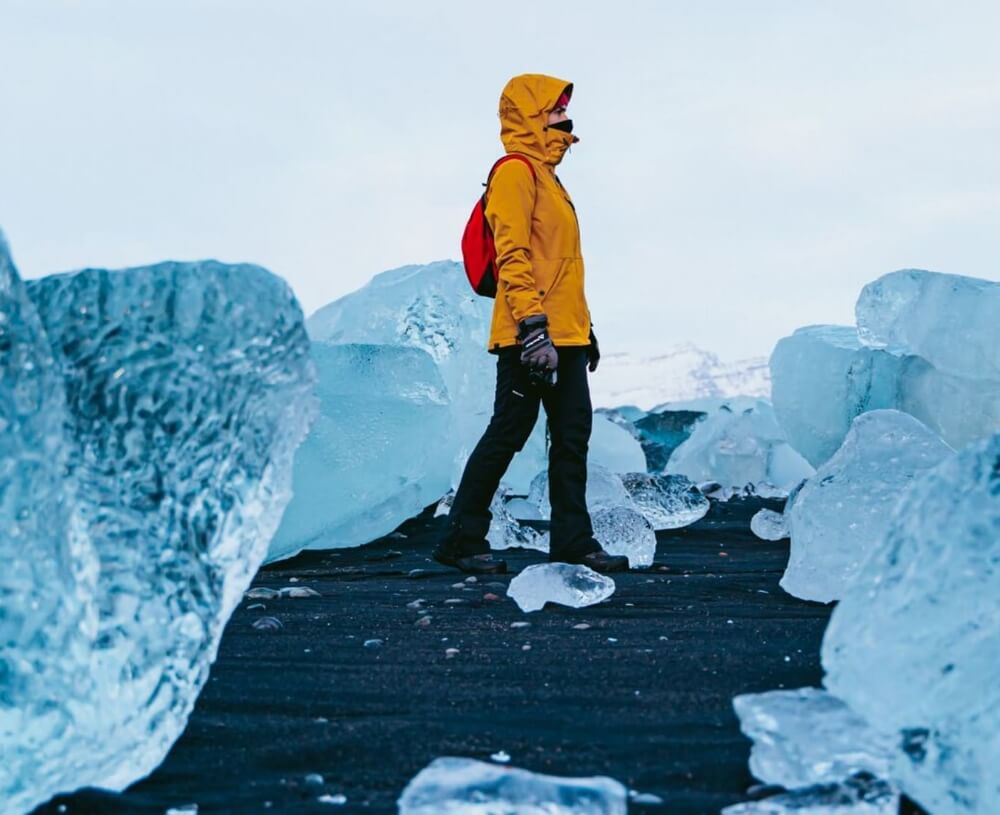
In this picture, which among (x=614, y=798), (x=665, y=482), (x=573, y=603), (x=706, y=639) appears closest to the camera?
(x=614, y=798)

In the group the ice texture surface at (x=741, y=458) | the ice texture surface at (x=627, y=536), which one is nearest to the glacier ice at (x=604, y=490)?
the ice texture surface at (x=627, y=536)

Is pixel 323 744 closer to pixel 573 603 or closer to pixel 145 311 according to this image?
pixel 145 311

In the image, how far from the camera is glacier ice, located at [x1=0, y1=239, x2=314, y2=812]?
1.68 meters

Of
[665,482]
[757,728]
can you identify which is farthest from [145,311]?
[665,482]

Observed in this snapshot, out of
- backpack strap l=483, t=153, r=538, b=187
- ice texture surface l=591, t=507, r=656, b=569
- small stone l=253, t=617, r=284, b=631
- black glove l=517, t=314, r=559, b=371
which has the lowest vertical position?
ice texture surface l=591, t=507, r=656, b=569

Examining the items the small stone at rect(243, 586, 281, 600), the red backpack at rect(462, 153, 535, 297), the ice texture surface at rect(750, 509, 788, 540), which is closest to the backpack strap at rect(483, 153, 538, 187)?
the red backpack at rect(462, 153, 535, 297)

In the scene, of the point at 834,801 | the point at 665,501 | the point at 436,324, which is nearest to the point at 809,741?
the point at 834,801

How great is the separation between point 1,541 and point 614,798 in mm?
927

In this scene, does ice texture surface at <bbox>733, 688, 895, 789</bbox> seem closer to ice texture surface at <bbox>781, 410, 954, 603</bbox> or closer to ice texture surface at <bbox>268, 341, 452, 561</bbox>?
ice texture surface at <bbox>781, 410, 954, 603</bbox>

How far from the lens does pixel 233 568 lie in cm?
192

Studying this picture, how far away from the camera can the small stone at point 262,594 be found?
3.66 meters

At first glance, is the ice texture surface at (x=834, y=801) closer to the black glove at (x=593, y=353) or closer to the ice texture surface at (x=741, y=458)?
the black glove at (x=593, y=353)

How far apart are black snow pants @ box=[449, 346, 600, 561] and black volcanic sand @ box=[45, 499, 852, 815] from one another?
0.95 ft

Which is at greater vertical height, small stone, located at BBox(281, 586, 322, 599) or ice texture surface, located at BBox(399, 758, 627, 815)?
ice texture surface, located at BBox(399, 758, 627, 815)
